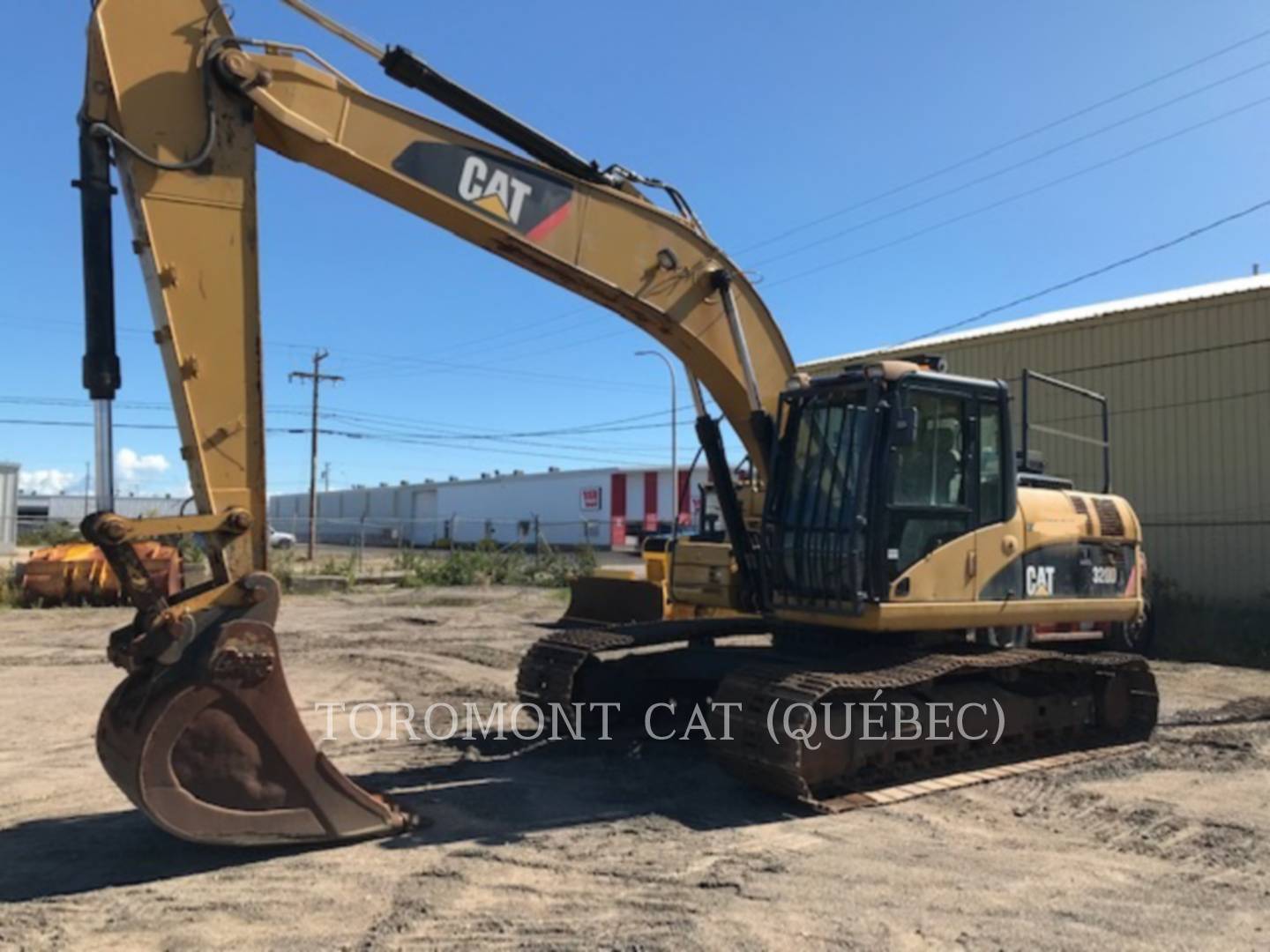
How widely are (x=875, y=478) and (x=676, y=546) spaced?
2.71 m

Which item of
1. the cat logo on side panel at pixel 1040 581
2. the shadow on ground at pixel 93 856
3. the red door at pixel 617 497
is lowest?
the shadow on ground at pixel 93 856

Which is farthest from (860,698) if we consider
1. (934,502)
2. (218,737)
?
(218,737)

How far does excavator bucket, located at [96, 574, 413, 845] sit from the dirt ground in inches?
11.1

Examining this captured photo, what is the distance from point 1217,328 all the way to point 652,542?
30.9 feet

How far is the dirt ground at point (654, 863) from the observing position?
443 centimetres

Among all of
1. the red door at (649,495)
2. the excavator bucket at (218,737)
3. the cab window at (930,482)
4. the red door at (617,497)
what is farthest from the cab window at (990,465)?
the red door at (617,497)

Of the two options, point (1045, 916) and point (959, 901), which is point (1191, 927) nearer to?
point (1045, 916)

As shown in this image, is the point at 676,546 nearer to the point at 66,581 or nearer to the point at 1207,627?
the point at 1207,627

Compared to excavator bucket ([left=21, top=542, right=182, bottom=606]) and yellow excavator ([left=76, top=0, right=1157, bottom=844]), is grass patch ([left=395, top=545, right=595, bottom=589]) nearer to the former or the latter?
excavator bucket ([left=21, top=542, right=182, bottom=606])

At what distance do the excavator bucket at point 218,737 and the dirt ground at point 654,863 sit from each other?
11.1 inches

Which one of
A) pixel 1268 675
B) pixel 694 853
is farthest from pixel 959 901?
pixel 1268 675

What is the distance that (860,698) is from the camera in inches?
262

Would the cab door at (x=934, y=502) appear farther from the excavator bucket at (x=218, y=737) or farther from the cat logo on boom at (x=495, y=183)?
the excavator bucket at (x=218, y=737)

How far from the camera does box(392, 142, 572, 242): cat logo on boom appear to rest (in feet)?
20.1
